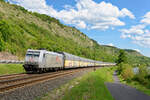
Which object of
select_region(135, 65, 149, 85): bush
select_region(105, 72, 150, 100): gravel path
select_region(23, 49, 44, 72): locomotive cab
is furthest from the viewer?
select_region(135, 65, 149, 85): bush

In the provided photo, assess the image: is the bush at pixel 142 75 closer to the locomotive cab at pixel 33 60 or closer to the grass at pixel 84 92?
the grass at pixel 84 92

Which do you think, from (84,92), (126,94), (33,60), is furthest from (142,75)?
(84,92)

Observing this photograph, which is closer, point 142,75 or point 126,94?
point 126,94

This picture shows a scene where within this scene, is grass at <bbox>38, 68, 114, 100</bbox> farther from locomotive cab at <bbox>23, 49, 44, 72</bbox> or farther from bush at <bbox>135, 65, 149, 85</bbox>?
bush at <bbox>135, 65, 149, 85</bbox>

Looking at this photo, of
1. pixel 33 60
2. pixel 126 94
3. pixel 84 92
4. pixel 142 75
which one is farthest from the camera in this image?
pixel 142 75

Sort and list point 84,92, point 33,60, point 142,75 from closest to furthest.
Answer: point 84,92
point 33,60
point 142,75

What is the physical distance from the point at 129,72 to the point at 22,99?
52454 millimetres

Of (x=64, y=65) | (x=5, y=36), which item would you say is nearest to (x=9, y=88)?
(x=64, y=65)

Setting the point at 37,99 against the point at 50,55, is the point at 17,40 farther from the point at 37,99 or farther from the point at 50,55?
the point at 37,99

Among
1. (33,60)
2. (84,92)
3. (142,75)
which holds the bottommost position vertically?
(142,75)

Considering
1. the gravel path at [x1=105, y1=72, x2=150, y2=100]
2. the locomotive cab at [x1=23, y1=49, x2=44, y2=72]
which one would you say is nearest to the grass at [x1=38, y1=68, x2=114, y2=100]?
the gravel path at [x1=105, y1=72, x2=150, y2=100]

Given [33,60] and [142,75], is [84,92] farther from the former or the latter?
[142,75]

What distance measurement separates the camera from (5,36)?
228 ft

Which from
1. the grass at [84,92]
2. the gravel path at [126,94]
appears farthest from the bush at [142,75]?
the grass at [84,92]
